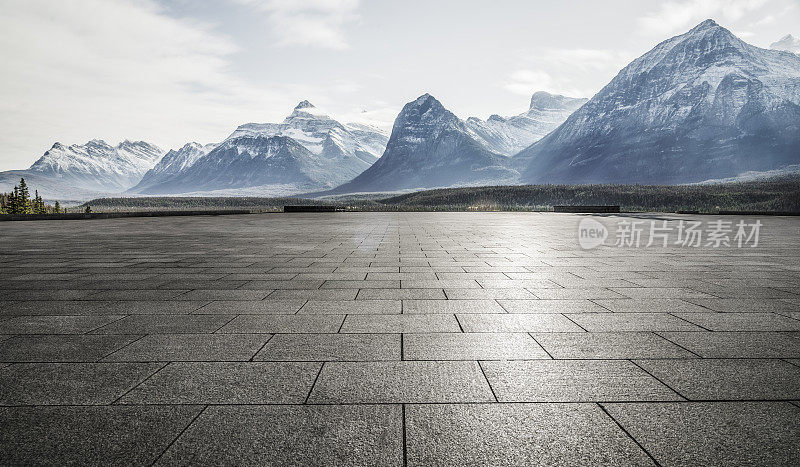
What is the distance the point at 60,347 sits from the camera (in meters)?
5.14

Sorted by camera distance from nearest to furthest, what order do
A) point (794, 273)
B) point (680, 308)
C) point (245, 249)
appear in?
point (680, 308), point (794, 273), point (245, 249)

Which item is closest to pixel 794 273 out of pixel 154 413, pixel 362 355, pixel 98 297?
pixel 362 355

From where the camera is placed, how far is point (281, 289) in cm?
842

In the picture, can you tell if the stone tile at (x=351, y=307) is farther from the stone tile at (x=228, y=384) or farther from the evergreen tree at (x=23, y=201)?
the evergreen tree at (x=23, y=201)

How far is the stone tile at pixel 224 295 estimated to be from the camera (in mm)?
7672

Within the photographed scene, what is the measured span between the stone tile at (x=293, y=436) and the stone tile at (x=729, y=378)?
2654 millimetres

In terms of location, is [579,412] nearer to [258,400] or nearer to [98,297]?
[258,400]

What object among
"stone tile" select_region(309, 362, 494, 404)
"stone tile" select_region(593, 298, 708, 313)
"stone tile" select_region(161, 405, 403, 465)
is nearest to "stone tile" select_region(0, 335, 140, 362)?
"stone tile" select_region(161, 405, 403, 465)

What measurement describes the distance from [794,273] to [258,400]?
38.1 feet

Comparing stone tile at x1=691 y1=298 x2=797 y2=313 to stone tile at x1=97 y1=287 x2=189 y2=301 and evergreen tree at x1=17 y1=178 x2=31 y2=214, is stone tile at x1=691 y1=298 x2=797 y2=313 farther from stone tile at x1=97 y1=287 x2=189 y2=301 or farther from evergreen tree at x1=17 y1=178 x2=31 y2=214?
evergreen tree at x1=17 y1=178 x2=31 y2=214

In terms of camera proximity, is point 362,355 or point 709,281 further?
point 709,281

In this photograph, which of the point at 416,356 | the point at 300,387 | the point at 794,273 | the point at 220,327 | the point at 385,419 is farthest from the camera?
the point at 794,273

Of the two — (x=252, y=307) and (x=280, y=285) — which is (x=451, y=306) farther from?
(x=280, y=285)

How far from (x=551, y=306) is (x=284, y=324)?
4.07 meters
